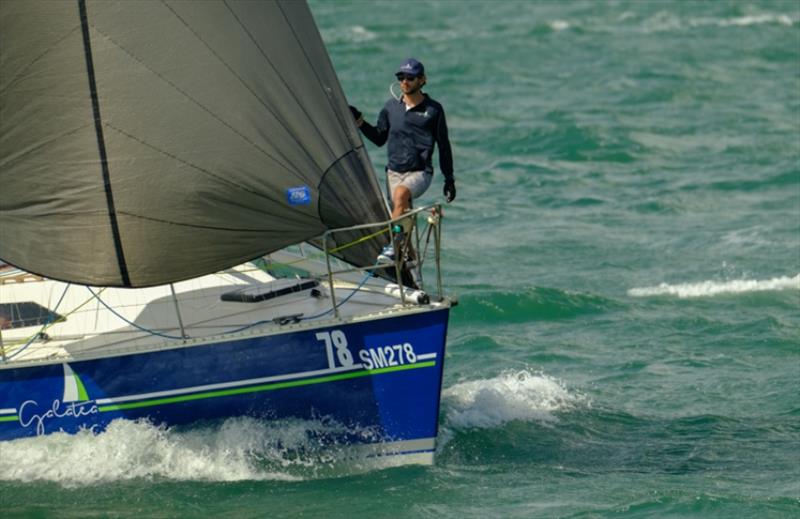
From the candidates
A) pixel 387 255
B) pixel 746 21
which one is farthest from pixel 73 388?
pixel 746 21

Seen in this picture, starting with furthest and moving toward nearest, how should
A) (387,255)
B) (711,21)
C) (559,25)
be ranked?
1. (559,25)
2. (711,21)
3. (387,255)

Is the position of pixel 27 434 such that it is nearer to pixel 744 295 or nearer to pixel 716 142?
pixel 744 295

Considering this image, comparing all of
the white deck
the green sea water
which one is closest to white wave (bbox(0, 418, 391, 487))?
the green sea water

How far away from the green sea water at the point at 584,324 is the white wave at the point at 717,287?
0.03 meters

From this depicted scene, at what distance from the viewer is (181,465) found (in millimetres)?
12648

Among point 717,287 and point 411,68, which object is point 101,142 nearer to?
point 411,68

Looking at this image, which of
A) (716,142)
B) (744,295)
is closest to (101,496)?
(744,295)

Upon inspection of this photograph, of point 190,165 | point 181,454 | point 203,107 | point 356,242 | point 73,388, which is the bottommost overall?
point 181,454

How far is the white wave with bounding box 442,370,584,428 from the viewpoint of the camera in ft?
46.3

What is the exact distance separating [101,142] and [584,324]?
721 centimetres

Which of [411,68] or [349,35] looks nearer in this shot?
[411,68]

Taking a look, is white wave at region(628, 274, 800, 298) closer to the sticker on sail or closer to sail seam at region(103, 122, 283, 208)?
the sticker on sail

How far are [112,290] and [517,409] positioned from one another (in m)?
3.73

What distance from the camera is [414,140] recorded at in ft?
42.3
